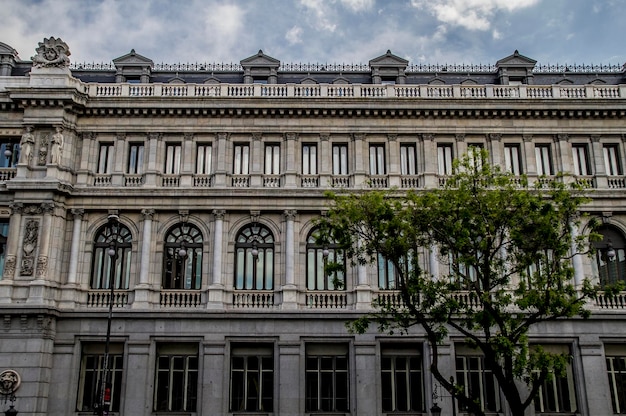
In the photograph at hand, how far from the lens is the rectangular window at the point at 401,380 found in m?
31.2

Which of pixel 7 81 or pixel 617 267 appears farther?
pixel 7 81

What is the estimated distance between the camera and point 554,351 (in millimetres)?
31891

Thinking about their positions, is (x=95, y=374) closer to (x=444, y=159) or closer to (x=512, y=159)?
(x=444, y=159)

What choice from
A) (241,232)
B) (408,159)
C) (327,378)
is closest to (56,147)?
(241,232)

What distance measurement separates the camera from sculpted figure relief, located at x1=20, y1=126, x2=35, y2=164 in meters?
33.6

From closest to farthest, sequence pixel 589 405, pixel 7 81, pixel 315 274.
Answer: pixel 589 405
pixel 315 274
pixel 7 81

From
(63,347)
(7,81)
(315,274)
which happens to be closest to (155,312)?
(63,347)

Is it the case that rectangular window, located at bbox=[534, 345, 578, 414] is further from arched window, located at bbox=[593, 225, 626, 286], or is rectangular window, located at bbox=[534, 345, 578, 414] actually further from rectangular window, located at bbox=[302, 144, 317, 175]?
rectangular window, located at bbox=[302, 144, 317, 175]

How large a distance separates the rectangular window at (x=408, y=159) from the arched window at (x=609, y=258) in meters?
9.91

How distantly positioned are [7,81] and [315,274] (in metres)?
19.7

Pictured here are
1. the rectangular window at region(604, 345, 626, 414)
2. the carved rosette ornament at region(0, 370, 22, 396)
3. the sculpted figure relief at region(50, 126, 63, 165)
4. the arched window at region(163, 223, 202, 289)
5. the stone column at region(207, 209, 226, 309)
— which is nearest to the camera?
the carved rosette ornament at region(0, 370, 22, 396)

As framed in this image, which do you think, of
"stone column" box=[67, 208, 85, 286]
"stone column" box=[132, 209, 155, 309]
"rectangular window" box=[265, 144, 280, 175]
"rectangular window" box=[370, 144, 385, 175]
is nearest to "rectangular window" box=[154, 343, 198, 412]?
"stone column" box=[132, 209, 155, 309]

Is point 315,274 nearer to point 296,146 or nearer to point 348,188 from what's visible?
point 348,188

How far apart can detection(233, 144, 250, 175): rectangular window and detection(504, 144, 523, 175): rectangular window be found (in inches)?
540
